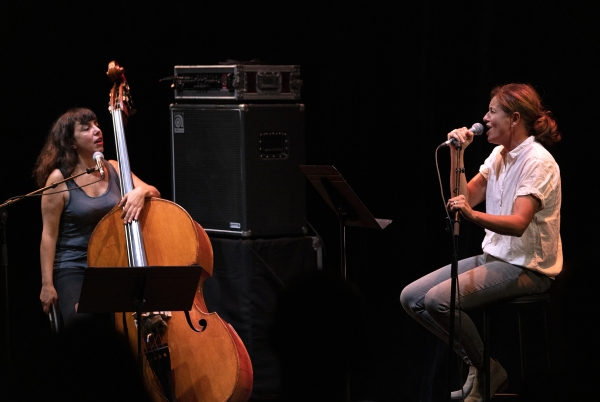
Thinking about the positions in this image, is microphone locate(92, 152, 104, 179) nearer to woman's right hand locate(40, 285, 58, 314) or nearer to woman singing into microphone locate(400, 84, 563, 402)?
woman's right hand locate(40, 285, 58, 314)

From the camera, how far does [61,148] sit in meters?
4.01

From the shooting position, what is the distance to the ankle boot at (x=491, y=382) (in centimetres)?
367

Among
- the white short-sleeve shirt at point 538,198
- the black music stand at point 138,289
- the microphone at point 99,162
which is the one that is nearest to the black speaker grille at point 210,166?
the microphone at point 99,162

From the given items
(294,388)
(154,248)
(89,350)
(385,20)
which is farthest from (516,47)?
(89,350)

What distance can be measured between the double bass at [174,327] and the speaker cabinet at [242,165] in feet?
2.76

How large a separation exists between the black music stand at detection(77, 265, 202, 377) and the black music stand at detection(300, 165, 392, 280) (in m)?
0.83

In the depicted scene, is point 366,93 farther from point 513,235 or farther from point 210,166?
point 513,235

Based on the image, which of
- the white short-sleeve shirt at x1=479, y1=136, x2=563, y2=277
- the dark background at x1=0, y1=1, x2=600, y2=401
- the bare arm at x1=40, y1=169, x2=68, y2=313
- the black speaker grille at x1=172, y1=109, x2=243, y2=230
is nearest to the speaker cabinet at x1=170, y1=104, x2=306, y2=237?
the black speaker grille at x1=172, y1=109, x2=243, y2=230

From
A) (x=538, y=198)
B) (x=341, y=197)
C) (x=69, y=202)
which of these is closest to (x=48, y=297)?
(x=69, y=202)

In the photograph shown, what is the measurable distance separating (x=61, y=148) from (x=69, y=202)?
0.27 meters

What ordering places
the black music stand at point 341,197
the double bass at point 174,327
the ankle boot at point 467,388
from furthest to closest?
the ankle boot at point 467,388 < the black music stand at point 341,197 < the double bass at point 174,327

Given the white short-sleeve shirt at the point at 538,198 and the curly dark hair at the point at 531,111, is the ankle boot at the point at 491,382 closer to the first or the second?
the white short-sleeve shirt at the point at 538,198

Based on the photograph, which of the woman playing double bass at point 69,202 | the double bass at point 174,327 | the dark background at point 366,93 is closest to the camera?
the double bass at point 174,327

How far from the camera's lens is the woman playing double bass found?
3.89m
